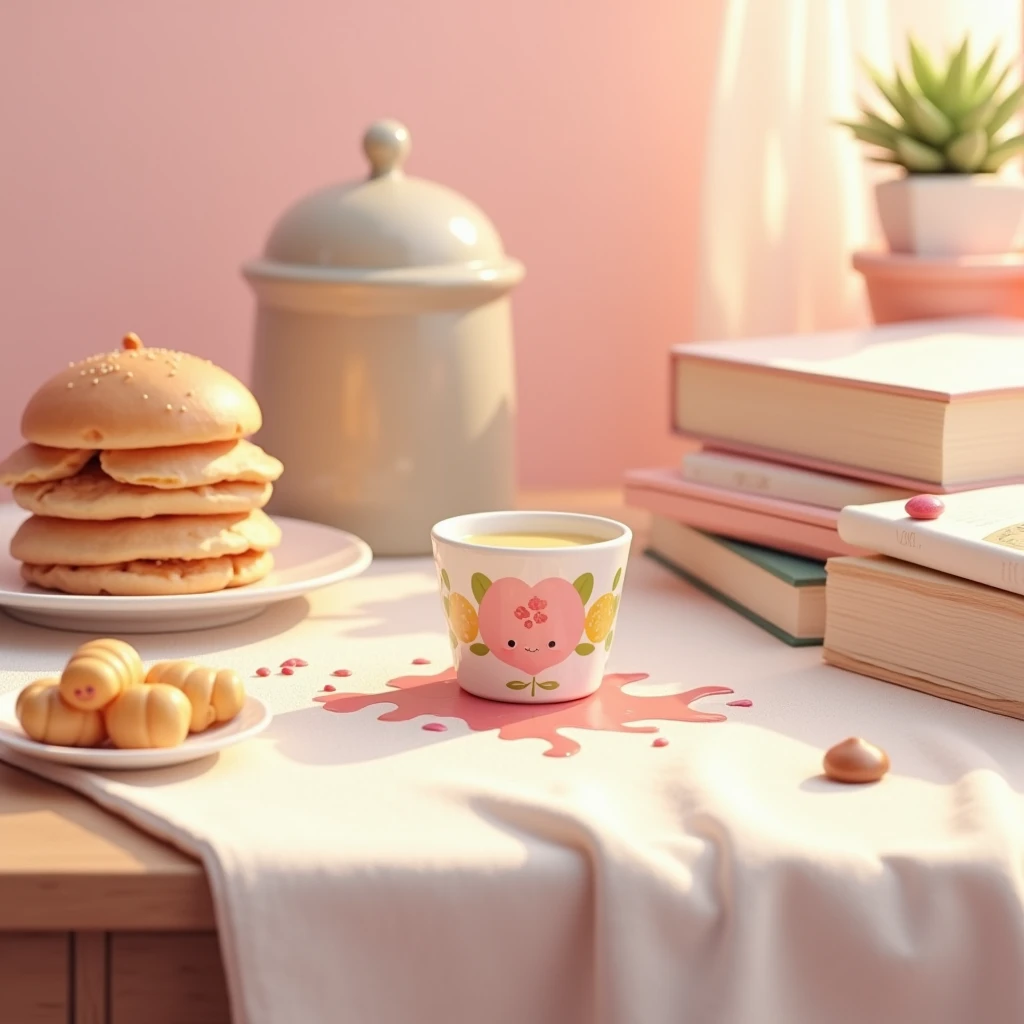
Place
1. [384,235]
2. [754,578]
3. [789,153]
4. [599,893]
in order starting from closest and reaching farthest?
[599,893] → [754,578] → [384,235] → [789,153]

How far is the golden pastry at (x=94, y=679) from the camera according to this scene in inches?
26.5

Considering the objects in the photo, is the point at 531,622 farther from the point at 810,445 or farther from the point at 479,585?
the point at 810,445

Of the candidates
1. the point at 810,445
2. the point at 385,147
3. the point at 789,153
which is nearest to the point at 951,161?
the point at 789,153

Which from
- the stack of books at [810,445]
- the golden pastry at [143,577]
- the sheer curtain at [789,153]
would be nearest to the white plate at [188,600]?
the golden pastry at [143,577]

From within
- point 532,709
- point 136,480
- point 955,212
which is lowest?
point 532,709

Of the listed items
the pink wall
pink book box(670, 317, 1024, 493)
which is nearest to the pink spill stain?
pink book box(670, 317, 1024, 493)

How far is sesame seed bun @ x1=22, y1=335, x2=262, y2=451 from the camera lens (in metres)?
0.90

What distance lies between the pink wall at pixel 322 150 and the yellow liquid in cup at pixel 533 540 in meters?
0.62

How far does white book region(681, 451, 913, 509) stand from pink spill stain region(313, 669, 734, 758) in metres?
0.20

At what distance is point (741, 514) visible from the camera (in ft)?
3.37

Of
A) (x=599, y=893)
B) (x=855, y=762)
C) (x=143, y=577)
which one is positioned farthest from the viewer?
(x=143, y=577)

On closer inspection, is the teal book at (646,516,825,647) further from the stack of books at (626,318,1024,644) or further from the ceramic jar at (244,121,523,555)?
the ceramic jar at (244,121,523,555)

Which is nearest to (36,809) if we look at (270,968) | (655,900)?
(270,968)

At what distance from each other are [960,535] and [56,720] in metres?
0.47
